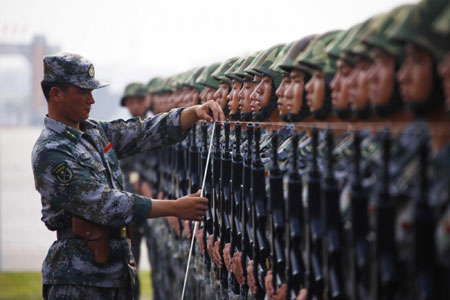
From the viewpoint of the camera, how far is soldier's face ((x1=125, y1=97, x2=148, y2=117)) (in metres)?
10.2

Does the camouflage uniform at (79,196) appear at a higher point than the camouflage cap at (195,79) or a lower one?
lower

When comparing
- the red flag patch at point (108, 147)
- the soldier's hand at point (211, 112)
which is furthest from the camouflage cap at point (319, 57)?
the red flag patch at point (108, 147)

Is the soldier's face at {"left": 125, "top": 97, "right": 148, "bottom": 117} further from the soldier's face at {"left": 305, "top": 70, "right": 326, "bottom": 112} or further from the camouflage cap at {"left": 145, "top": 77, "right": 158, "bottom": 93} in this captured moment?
the soldier's face at {"left": 305, "top": 70, "right": 326, "bottom": 112}

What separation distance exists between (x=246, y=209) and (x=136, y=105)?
6695mm

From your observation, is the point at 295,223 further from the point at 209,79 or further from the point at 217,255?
the point at 209,79

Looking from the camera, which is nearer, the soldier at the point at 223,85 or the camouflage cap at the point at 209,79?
the soldier at the point at 223,85

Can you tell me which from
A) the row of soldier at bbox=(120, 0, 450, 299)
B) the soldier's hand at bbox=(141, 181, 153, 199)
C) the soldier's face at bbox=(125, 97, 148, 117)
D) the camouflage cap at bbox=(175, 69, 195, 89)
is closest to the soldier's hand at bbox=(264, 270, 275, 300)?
the row of soldier at bbox=(120, 0, 450, 299)

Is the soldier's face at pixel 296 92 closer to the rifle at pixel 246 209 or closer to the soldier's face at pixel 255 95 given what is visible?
the rifle at pixel 246 209

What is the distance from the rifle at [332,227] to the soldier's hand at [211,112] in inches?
71.8

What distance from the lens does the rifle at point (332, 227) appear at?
2.62 metres

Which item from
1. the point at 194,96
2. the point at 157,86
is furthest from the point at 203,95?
the point at 157,86

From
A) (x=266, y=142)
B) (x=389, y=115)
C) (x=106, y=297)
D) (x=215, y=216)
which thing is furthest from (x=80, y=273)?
(x=389, y=115)

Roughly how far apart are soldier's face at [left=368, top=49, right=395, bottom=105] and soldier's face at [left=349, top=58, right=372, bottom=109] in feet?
0.24

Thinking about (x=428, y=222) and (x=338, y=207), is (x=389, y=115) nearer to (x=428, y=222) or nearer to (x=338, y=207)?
(x=338, y=207)
